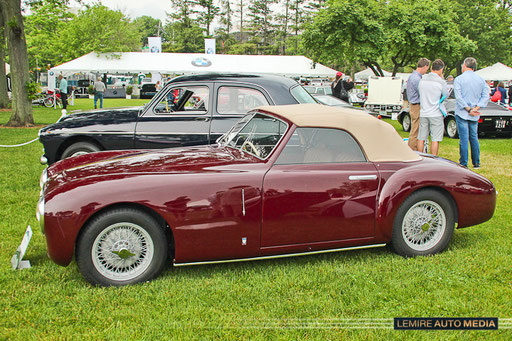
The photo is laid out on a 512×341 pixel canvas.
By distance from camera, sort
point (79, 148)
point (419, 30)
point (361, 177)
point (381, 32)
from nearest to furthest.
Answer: point (361, 177) < point (79, 148) < point (381, 32) < point (419, 30)

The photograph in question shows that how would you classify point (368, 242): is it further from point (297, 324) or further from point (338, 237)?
point (297, 324)

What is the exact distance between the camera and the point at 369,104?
1988 centimetres

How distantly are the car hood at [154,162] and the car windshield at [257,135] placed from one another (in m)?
0.10

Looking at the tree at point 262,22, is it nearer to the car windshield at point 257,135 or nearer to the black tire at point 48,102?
the black tire at point 48,102

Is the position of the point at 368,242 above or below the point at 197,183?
below

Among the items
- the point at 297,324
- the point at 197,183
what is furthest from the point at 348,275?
the point at 197,183

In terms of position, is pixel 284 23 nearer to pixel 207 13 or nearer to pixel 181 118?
pixel 207 13

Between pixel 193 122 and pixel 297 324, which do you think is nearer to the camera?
pixel 297 324

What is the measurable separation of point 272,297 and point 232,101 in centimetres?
366

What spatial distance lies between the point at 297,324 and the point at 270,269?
3.03 feet

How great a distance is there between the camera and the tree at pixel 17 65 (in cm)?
1486

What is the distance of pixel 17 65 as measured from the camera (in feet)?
49.5

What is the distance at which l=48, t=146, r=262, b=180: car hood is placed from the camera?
3525 mm

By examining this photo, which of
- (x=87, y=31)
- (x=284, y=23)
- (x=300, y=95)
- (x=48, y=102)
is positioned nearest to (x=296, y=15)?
(x=284, y=23)
